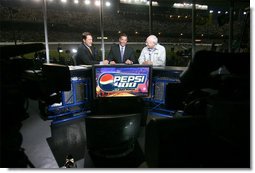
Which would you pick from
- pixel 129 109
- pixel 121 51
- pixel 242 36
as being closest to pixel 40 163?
pixel 129 109

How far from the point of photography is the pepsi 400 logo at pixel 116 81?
10.7ft

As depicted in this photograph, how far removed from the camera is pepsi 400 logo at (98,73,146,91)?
3.25 metres

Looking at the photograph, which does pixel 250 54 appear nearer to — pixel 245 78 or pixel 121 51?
pixel 245 78

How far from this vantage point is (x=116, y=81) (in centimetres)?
327

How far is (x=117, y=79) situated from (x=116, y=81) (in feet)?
0.10

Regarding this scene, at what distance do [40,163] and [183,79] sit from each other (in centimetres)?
203

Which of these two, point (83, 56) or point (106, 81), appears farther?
point (83, 56)

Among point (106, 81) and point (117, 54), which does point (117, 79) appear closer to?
point (106, 81)

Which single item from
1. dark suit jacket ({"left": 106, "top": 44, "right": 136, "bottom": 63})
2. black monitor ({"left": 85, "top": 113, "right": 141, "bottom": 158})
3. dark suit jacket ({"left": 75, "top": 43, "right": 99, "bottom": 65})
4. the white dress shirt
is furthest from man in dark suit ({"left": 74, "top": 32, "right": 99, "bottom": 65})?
black monitor ({"left": 85, "top": 113, "right": 141, "bottom": 158})

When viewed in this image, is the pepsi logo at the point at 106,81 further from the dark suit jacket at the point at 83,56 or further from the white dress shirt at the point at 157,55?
the white dress shirt at the point at 157,55

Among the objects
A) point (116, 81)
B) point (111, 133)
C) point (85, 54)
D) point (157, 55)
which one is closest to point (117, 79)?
point (116, 81)

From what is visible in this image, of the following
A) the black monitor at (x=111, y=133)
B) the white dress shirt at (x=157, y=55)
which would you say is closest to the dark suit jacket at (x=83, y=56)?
the white dress shirt at (x=157, y=55)

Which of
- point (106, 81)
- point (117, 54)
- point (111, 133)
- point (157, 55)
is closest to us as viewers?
point (111, 133)

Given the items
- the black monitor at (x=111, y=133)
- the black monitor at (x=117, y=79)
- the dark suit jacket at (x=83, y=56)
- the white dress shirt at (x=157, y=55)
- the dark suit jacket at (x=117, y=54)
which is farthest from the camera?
the dark suit jacket at (x=117, y=54)
